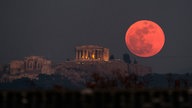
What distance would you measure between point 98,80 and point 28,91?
66.2m

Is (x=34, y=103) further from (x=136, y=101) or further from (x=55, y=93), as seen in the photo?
(x=136, y=101)

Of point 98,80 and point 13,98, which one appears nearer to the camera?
point 13,98

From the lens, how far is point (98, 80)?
182 metres

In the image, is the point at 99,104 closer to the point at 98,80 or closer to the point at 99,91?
the point at 99,91

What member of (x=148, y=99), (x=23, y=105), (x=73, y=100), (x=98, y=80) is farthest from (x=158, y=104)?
(x=98, y=80)

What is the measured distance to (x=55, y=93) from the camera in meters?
115

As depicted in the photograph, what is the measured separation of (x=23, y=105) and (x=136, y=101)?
51.7 feet

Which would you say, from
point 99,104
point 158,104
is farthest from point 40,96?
point 158,104

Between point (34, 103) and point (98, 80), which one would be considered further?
point (98, 80)

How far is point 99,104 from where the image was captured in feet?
372

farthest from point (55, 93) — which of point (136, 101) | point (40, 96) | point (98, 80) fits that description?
point (98, 80)

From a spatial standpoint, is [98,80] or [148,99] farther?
[98,80]

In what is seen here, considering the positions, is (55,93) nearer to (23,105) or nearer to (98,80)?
(23,105)

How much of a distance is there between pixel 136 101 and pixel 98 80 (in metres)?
68.7
